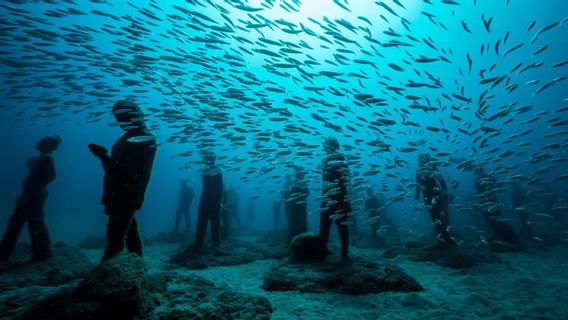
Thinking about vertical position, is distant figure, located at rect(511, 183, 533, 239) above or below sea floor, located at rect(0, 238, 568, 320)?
above

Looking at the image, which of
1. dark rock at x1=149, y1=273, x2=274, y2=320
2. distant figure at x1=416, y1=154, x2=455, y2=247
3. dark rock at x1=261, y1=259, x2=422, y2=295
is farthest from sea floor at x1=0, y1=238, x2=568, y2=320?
distant figure at x1=416, y1=154, x2=455, y2=247

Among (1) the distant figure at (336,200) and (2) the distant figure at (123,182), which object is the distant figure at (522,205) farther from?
(2) the distant figure at (123,182)

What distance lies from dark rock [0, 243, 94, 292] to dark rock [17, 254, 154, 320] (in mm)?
3279

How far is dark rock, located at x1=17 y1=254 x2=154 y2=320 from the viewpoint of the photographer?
2.73 metres

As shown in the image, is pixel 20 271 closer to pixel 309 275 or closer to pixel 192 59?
pixel 309 275

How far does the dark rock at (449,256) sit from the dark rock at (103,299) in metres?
7.83

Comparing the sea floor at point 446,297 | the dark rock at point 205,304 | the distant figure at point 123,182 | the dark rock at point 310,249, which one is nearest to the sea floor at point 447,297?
the sea floor at point 446,297

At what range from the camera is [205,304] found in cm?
367

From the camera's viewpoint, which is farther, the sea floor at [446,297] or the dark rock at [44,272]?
the dark rock at [44,272]

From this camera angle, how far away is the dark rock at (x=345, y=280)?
4969mm

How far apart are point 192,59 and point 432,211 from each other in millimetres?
10405

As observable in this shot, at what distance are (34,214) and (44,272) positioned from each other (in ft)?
7.19

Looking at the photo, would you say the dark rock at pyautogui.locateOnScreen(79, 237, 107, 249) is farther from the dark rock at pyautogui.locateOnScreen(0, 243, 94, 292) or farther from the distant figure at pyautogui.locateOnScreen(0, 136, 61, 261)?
the dark rock at pyautogui.locateOnScreen(0, 243, 94, 292)

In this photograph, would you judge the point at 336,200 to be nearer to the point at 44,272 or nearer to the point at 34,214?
the point at 44,272
